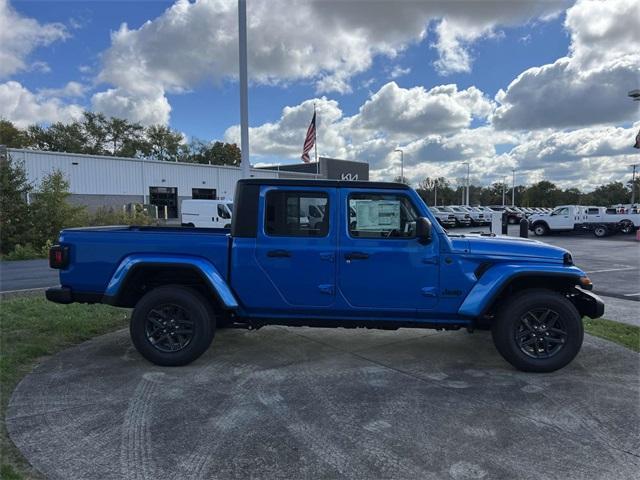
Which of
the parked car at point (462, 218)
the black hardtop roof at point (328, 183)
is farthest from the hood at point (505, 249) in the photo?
the parked car at point (462, 218)

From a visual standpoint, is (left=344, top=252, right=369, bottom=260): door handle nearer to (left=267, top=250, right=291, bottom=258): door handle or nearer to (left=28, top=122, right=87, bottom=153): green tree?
(left=267, top=250, right=291, bottom=258): door handle

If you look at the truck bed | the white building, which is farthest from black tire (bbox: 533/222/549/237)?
the truck bed

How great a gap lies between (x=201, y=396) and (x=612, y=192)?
389 ft

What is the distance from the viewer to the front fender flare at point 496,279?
4.50 meters

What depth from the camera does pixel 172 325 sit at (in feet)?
15.6

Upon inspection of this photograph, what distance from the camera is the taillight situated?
478 cm

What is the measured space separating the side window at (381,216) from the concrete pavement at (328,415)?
1416mm

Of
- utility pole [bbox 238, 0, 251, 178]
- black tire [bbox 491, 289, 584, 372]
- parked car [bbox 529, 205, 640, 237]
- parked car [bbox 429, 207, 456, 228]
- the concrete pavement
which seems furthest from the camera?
parked car [bbox 429, 207, 456, 228]

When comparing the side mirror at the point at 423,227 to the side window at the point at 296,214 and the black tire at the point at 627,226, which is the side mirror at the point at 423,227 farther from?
the black tire at the point at 627,226

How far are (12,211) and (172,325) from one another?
13.9m

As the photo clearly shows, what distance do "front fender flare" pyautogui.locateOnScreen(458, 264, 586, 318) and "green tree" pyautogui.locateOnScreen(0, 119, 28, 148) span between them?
61092mm

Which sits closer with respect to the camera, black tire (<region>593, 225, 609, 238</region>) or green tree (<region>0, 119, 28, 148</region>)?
black tire (<region>593, 225, 609, 238</region>)

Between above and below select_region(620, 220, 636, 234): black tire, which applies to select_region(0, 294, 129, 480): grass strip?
below

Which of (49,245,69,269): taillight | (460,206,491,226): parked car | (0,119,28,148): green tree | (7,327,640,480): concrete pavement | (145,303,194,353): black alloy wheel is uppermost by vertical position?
(0,119,28,148): green tree
